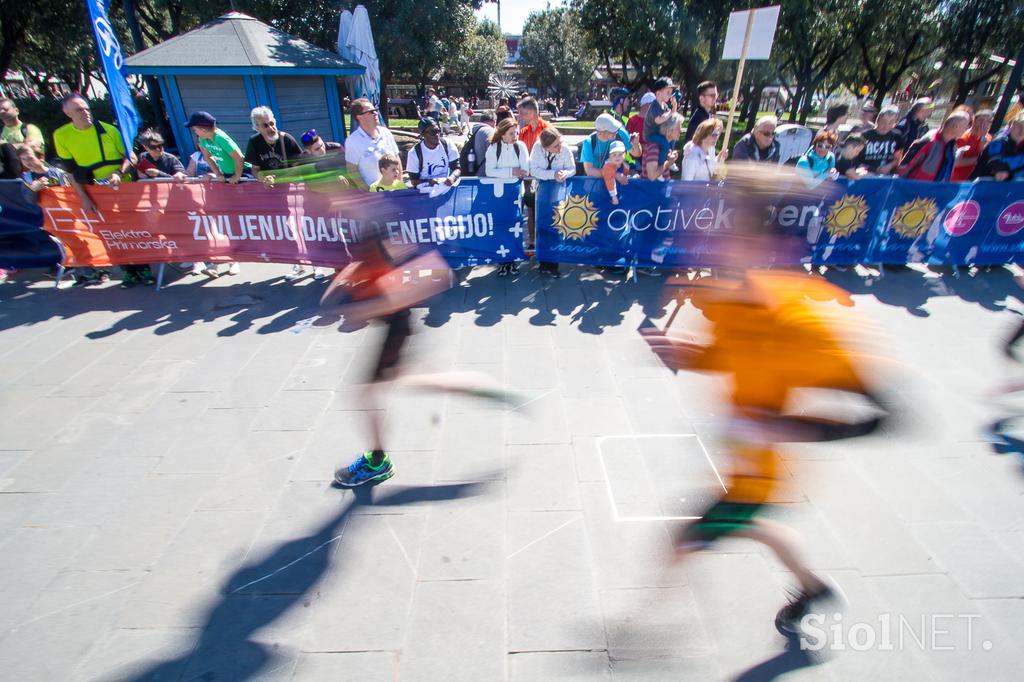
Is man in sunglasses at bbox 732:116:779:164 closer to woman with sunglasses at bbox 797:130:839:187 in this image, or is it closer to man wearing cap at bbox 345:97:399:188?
woman with sunglasses at bbox 797:130:839:187

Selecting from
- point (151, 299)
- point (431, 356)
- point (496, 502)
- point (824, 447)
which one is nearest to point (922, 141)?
point (824, 447)

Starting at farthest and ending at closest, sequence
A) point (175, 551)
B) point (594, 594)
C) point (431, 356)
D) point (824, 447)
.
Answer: point (431, 356), point (824, 447), point (175, 551), point (594, 594)

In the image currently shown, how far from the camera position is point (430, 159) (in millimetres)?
7148

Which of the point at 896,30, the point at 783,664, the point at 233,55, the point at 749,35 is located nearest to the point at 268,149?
the point at 233,55

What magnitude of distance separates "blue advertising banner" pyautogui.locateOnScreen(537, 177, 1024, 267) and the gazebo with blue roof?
26.9 feet

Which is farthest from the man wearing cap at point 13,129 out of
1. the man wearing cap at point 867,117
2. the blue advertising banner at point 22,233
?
the man wearing cap at point 867,117

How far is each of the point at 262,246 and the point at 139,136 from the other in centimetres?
265

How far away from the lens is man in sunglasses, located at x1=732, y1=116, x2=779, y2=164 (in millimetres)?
6703

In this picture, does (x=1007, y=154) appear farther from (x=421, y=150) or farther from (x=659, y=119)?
(x=421, y=150)

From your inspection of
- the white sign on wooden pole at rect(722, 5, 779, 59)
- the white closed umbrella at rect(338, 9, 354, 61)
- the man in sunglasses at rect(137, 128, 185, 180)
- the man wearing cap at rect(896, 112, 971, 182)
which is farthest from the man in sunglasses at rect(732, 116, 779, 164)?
the white closed umbrella at rect(338, 9, 354, 61)

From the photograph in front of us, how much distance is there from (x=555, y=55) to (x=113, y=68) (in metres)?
53.2

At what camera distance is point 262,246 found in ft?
22.7

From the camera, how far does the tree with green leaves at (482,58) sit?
47062mm

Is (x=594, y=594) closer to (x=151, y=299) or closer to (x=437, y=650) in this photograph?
(x=437, y=650)
